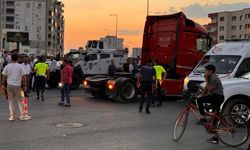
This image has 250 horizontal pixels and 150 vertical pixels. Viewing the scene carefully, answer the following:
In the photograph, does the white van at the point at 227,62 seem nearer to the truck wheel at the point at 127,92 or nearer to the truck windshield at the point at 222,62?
the truck windshield at the point at 222,62

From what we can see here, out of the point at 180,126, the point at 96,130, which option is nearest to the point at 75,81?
the point at 96,130

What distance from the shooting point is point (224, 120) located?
9.17 metres

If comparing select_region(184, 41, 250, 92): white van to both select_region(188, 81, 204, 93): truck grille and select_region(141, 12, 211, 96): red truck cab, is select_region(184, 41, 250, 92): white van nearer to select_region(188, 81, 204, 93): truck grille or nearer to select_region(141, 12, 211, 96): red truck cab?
select_region(188, 81, 204, 93): truck grille

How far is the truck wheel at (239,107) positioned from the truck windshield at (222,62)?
3912 mm

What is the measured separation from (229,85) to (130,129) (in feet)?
9.22

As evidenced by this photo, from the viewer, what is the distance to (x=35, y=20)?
494 ft

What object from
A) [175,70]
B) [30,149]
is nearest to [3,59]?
[175,70]

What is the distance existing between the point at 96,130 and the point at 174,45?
384 inches

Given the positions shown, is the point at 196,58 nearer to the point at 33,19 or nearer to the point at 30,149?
the point at 30,149

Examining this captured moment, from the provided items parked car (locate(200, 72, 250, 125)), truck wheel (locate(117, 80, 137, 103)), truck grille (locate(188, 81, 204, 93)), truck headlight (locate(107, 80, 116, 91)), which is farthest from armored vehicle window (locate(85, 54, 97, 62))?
parked car (locate(200, 72, 250, 125))

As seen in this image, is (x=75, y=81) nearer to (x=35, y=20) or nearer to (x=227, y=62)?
(x=227, y=62)

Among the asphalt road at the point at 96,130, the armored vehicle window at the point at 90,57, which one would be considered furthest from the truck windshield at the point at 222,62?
the armored vehicle window at the point at 90,57

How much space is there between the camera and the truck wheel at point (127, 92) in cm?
1798

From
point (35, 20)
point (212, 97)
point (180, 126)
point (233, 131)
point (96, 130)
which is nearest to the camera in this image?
Result: point (233, 131)
